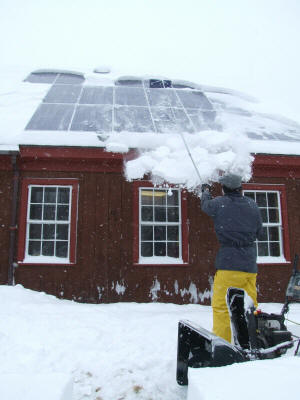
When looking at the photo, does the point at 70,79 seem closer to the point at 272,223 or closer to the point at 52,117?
the point at 52,117

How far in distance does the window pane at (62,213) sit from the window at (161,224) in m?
1.53

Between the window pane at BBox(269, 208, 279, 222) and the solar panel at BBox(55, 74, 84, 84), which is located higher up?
the solar panel at BBox(55, 74, 84, 84)

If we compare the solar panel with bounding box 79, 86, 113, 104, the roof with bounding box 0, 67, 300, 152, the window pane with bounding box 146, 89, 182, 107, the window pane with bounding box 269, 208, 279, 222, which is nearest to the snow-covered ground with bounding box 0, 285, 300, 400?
the window pane with bounding box 269, 208, 279, 222

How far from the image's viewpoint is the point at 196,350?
300 centimetres

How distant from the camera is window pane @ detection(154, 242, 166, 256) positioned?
7152mm

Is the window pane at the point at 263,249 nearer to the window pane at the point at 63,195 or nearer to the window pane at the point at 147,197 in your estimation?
the window pane at the point at 147,197

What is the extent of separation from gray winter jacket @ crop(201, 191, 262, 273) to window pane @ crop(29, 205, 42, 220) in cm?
445

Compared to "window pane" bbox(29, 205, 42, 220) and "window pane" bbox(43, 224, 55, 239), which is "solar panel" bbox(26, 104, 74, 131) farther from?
"window pane" bbox(43, 224, 55, 239)

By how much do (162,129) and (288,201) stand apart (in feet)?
10.8

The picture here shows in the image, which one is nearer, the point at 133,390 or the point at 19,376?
the point at 19,376

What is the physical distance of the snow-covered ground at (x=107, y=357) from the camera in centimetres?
179

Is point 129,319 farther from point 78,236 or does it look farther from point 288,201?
point 288,201

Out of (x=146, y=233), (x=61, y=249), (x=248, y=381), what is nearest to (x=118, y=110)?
(x=146, y=233)

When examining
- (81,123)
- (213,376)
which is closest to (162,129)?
(81,123)
